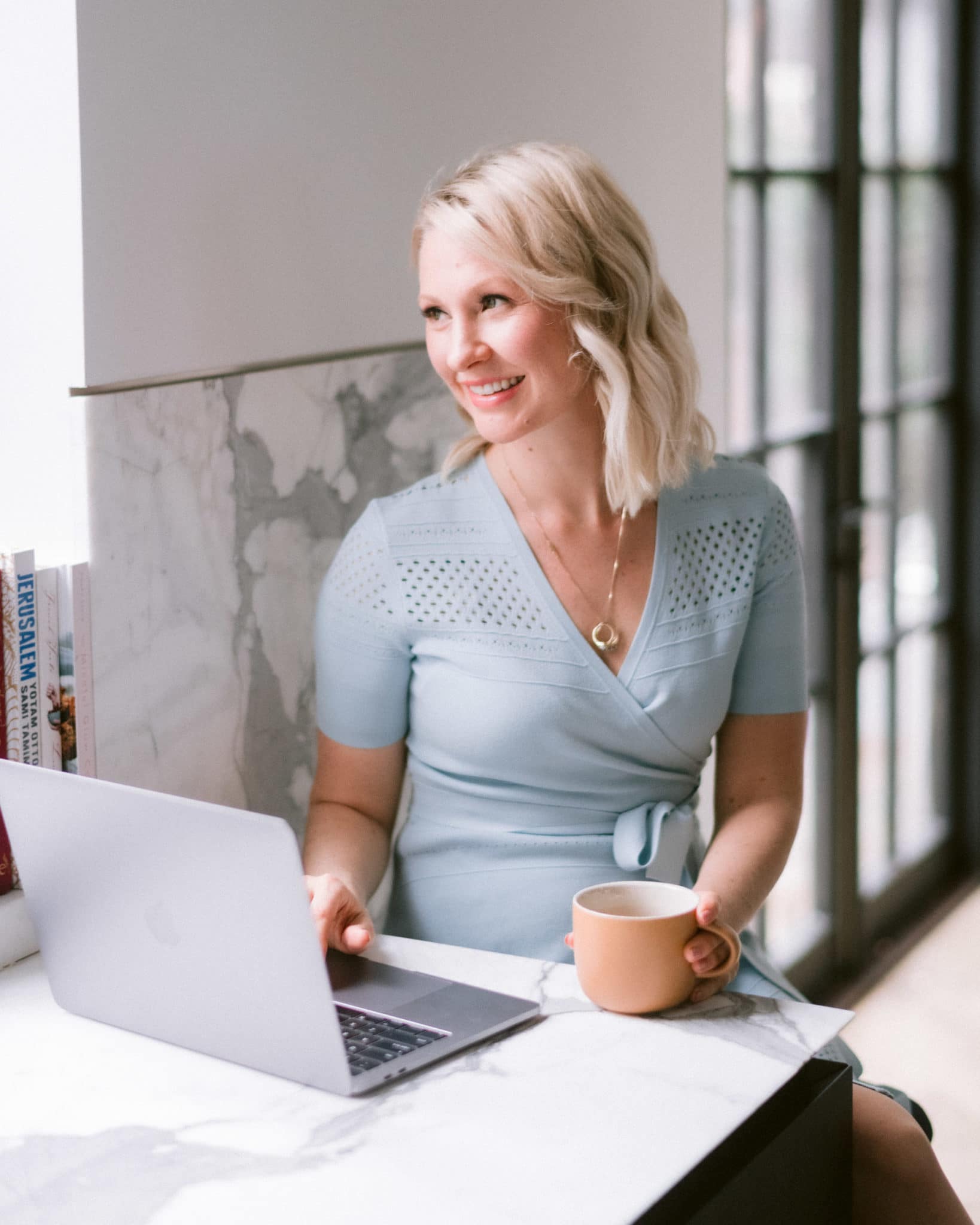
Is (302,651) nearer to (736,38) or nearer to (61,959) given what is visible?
(61,959)

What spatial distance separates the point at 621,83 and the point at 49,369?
3.33 ft

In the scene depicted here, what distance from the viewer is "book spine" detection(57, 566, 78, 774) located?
51.3 inches

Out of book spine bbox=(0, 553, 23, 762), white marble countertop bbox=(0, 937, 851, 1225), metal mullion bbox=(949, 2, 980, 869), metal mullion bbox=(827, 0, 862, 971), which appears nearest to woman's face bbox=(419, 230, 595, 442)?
book spine bbox=(0, 553, 23, 762)

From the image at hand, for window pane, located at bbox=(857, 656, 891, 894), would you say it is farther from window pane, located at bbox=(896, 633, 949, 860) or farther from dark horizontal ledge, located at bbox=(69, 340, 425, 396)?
dark horizontal ledge, located at bbox=(69, 340, 425, 396)

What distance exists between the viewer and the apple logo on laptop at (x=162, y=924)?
0.99 metres

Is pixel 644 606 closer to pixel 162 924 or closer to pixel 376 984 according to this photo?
pixel 376 984

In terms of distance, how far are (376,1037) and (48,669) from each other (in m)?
0.49

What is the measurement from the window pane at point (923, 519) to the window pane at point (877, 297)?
13 centimetres

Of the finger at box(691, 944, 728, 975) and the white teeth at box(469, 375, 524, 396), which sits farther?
the white teeth at box(469, 375, 524, 396)

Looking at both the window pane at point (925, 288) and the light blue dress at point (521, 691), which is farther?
the window pane at point (925, 288)

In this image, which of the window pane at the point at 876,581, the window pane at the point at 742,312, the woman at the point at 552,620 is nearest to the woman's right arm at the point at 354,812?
the woman at the point at 552,620

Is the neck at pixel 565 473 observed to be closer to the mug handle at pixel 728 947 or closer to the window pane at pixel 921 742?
the mug handle at pixel 728 947

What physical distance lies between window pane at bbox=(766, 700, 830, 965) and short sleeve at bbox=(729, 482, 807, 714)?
1263 mm

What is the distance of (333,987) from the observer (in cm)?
111
